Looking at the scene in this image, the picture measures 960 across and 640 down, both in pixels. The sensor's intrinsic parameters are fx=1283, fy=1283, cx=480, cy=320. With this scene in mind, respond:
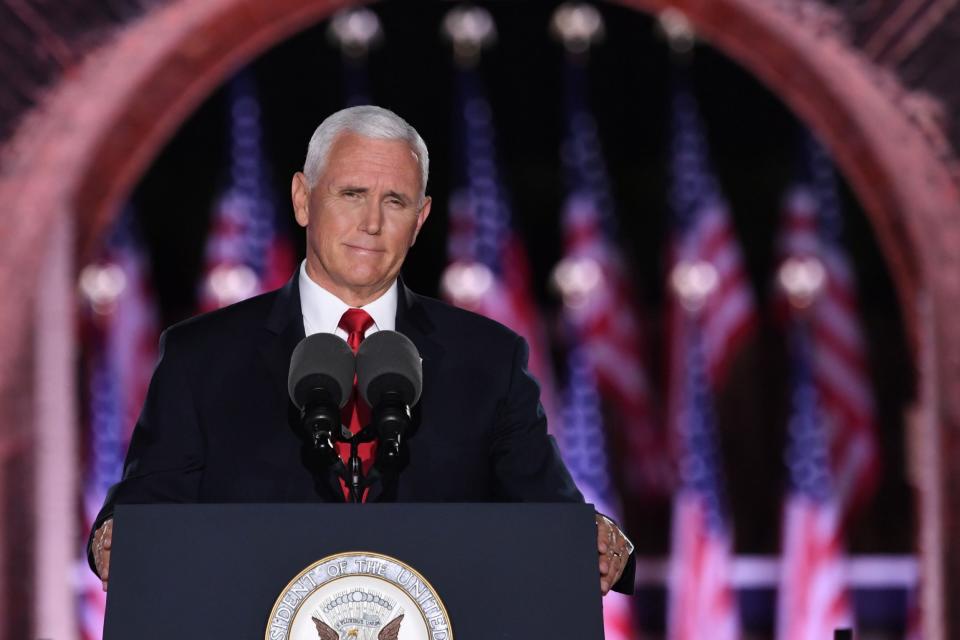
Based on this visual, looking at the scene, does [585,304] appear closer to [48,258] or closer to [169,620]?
[48,258]

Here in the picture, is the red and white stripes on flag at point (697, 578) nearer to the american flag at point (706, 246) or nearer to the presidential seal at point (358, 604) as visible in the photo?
the american flag at point (706, 246)

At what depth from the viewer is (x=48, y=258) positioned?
201 inches

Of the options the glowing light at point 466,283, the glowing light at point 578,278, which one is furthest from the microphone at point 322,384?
the glowing light at point 578,278

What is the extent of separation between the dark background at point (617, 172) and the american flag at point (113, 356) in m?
0.19

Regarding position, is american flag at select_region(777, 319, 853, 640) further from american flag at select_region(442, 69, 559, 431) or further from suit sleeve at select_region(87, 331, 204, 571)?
suit sleeve at select_region(87, 331, 204, 571)

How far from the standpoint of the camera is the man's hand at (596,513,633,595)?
1.57m

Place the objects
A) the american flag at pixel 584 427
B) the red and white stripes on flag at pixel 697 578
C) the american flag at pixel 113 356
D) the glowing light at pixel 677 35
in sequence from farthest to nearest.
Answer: the american flag at pixel 584 427, the glowing light at pixel 677 35, the red and white stripes on flag at pixel 697 578, the american flag at pixel 113 356

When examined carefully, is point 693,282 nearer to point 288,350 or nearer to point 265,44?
point 265,44

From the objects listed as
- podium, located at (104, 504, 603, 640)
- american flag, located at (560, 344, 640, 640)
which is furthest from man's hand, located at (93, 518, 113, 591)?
american flag, located at (560, 344, 640, 640)

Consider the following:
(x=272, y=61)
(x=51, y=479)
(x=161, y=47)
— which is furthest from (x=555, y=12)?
(x=51, y=479)

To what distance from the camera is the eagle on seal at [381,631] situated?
130cm

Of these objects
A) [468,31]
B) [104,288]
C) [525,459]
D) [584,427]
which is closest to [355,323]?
[525,459]

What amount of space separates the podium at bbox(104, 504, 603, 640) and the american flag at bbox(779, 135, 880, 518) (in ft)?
23.2

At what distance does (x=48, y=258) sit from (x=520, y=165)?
15.0 feet
